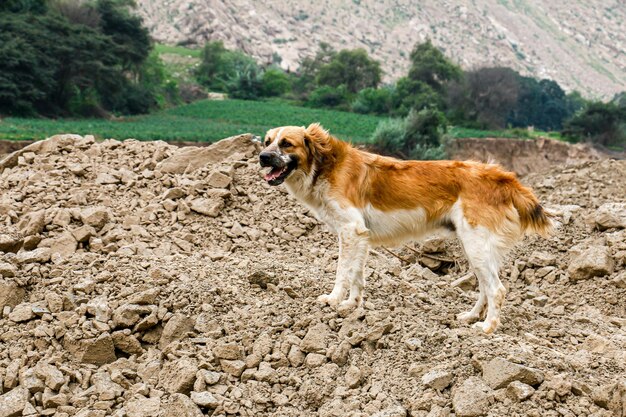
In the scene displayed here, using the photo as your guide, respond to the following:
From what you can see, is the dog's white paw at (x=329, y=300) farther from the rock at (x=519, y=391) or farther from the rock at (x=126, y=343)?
the rock at (x=519, y=391)

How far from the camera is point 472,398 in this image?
486 centimetres

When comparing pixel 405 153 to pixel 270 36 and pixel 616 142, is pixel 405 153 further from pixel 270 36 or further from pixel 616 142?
pixel 270 36

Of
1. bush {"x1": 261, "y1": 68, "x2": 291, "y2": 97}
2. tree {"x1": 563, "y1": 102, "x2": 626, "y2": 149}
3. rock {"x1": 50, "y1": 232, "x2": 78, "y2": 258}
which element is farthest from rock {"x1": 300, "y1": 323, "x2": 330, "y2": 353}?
bush {"x1": 261, "y1": 68, "x2": 291, "y2": 97}

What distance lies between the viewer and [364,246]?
6332 millimetres

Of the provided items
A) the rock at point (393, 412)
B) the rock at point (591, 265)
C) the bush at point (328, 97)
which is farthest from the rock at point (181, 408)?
the bush at point (328, 97)

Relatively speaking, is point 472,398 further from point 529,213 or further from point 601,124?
point 601,124

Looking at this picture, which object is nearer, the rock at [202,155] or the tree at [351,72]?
the rock at [202,155]

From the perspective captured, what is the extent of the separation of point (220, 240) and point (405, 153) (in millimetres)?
37022

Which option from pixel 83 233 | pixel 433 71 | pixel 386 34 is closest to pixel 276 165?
pixel 83 233

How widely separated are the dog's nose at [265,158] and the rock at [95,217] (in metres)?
3.31

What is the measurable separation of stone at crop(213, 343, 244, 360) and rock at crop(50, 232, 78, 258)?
9.60 ft

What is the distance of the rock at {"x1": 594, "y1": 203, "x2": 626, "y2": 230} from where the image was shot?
34.5 ft

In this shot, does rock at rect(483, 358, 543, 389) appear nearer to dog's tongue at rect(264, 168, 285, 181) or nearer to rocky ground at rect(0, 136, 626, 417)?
rocky ground at rect(0, 136, 626, 417)

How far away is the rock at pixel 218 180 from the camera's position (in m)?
10.0
